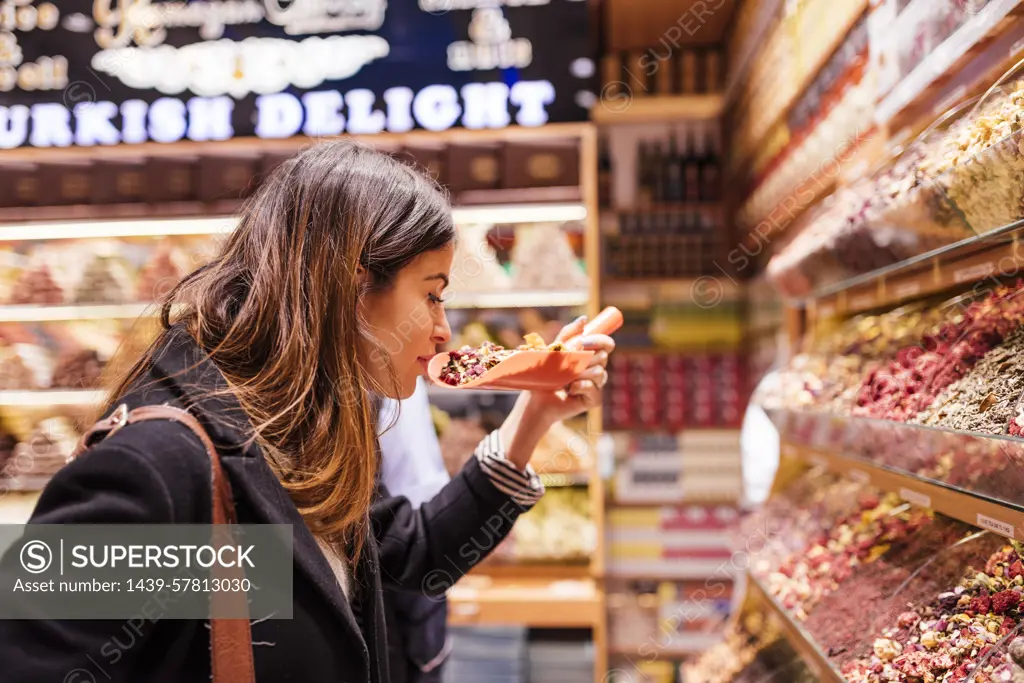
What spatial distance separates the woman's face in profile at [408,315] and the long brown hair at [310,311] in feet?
0.06

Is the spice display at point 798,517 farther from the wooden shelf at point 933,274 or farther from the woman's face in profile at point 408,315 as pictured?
the woman's face in profile at point 408,315

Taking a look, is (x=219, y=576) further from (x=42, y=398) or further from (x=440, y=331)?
(x=42, y=398)

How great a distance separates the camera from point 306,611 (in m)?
1.06

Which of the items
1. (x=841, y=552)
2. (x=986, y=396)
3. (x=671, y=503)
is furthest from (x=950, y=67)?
(x=671, y=503)

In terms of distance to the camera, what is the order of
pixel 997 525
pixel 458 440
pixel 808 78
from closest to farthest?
1. pixel 997 525
2. pixel 808 78
3. pixel 458 440

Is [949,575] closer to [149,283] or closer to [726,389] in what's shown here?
[726,389]

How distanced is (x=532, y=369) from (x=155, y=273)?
2871 millimetres

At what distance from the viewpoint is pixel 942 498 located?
1.25 meters

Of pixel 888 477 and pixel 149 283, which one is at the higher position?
pixel 149 283

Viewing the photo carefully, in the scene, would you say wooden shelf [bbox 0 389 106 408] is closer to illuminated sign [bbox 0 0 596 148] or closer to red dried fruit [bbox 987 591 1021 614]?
illuminated sign [bbox 0 0 596 148]

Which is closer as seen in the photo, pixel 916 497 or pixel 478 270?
pixel 916 497

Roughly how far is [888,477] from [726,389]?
2906mm

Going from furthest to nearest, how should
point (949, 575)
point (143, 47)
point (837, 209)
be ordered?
point (143, 47) → point (837, 209) → point (949, 575)

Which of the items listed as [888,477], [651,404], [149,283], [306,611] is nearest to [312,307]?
[306,611]
